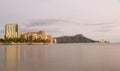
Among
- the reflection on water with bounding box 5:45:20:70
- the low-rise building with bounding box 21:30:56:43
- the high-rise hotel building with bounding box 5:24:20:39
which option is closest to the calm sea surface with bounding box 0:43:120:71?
the reflection on water with bounding box 5:45:20:70

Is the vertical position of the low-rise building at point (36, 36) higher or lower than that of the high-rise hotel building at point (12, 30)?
lower

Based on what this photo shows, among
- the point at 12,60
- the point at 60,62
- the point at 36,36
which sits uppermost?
the point at 36,36

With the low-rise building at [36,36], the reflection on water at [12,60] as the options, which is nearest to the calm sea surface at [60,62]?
the reflection on water at [12,60]

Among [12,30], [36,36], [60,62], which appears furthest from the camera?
[36,36]

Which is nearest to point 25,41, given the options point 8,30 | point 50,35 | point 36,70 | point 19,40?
point 19,40

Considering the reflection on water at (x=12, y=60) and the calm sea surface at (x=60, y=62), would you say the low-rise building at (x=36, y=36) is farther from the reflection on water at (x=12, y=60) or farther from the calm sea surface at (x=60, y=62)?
the calm sea surface at (x=60, y=62)

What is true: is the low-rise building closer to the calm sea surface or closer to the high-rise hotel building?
the high-rise hotel building

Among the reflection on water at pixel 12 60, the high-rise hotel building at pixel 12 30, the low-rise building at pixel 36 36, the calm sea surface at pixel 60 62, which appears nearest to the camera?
the calm sea surface at pixel 60 62

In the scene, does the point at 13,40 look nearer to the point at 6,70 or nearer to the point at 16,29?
the point at 16,29

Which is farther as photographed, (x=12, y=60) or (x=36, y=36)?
(x=36, y=36)

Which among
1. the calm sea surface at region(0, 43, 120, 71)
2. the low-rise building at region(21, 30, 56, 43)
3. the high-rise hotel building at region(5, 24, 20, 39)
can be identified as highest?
the high-rise hotel building at region(5, 24, 20, 39)

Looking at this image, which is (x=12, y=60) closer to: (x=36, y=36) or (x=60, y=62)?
(x=60, y=62)

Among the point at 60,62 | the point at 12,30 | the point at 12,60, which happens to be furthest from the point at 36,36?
the point at 60,62

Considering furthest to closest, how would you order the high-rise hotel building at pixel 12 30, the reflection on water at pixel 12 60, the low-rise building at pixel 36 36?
1. the low-rise building at pixel 36 36
2. the high-rise hotel building at pixel 12 30
3. the reflection on water at pixel 12 60
